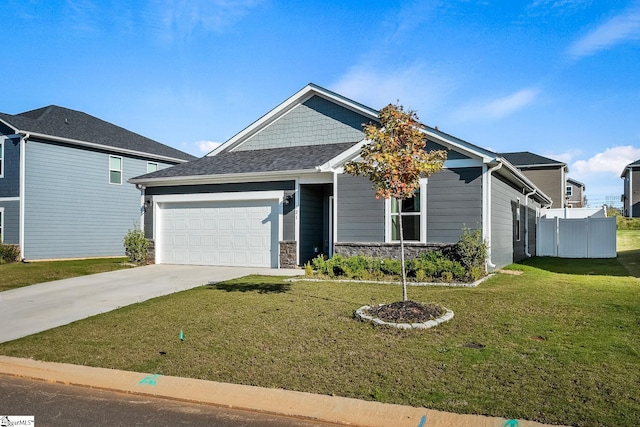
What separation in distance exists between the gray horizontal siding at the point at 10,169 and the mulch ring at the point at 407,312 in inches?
708

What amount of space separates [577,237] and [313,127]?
13.4 meters

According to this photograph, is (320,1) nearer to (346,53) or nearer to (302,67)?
(346,53)

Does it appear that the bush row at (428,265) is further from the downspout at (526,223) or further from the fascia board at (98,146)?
the fascia board at (98,146)

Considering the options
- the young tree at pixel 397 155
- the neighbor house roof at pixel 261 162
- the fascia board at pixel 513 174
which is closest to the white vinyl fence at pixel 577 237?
the fascia board at pixel 513 174

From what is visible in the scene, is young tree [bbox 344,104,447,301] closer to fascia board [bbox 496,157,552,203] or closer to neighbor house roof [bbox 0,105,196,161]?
fascia board [bbox 496,157,552,203]

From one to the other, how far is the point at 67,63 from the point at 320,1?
349 inches

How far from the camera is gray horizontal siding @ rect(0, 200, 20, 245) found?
63.0 ft

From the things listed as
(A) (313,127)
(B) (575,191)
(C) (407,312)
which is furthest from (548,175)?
(C) (407,312)

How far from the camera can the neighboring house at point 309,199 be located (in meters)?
12.9

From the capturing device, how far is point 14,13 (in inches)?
500

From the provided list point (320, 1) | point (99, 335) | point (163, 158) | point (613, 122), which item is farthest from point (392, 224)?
point (163, 158)

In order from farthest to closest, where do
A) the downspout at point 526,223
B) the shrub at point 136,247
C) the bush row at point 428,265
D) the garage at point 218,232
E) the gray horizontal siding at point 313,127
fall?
the downspout at point 526,223 → the gray horizontal siding at point 313,127 → the shrub at point 136,247 → the garage at point 218,232 → the bush row at point 428,265

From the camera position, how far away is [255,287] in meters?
10.9

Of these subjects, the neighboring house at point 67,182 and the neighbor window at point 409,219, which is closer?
the neighbor window at point 409,219
